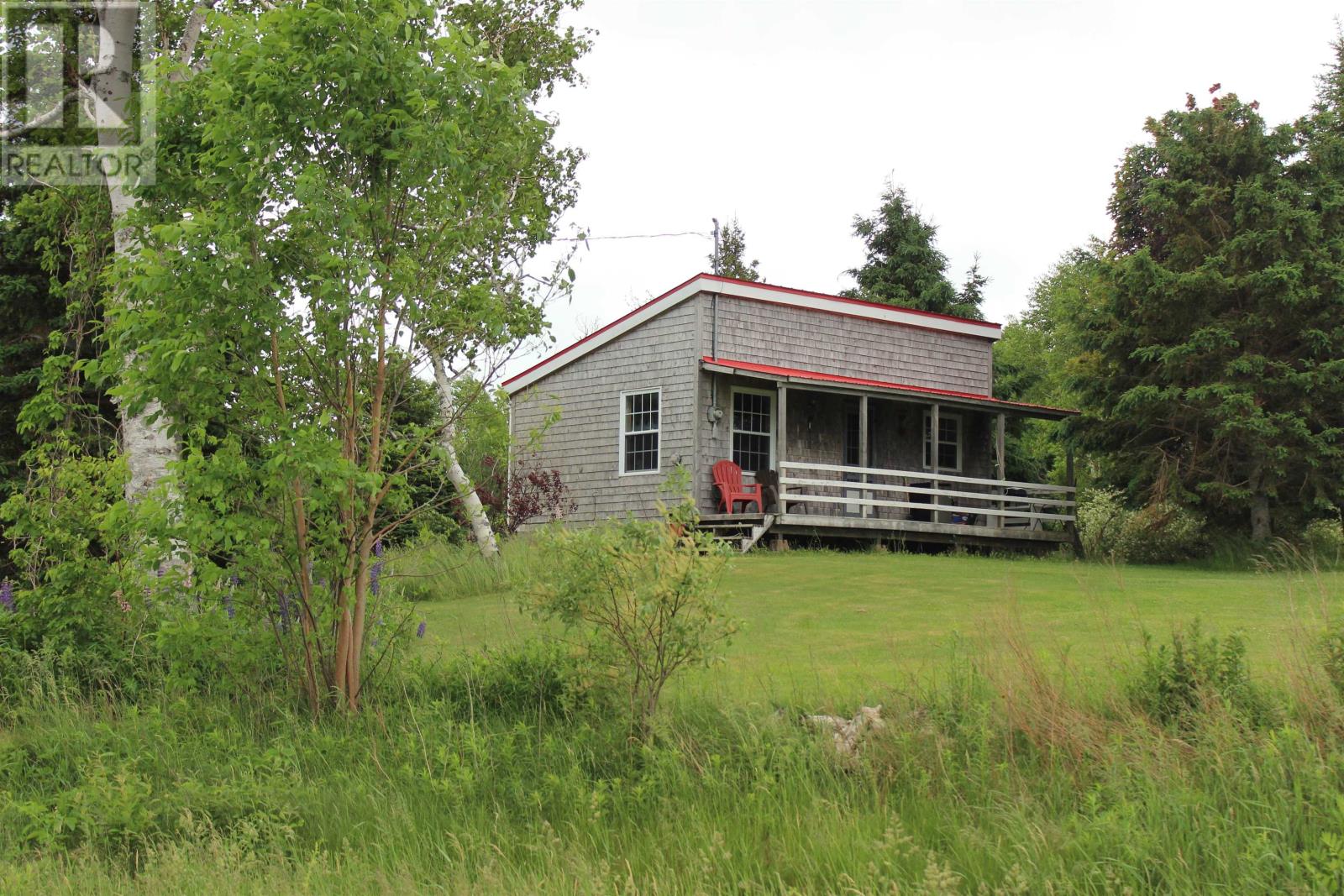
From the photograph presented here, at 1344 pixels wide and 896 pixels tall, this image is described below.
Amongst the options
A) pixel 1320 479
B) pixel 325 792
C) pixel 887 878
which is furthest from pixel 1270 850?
pixel 1320 479

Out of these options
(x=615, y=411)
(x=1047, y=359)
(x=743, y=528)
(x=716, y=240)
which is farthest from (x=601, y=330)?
(x=1047, y=359)

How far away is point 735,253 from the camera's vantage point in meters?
44.1

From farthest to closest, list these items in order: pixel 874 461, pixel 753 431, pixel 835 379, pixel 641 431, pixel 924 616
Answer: pixel 874 461, pixel 641 431, pixel 753 431, pixel 835 379, pixel 924 616

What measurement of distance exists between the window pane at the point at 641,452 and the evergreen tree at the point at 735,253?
24.3m

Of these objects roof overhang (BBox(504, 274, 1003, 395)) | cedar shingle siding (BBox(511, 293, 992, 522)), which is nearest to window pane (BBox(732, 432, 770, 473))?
cedar shingle siding (BBox(511, 293, 992, 522))

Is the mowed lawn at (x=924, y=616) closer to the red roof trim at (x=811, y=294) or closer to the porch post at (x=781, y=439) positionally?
the porch post at (x=781, y=439)

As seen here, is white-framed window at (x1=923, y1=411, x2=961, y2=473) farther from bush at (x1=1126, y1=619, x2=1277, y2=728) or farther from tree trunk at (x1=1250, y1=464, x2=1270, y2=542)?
bush at (x1=1126, y1=619, x2=1277, y2=728)

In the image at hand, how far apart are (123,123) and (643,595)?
26.2 ft

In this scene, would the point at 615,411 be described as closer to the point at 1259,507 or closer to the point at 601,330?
the point at 601,330

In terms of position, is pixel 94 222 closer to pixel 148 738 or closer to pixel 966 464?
pixel 148 738

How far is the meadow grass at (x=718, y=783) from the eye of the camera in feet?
15.5

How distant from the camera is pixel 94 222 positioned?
11.9 m

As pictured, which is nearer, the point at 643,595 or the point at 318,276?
the point at 643,595

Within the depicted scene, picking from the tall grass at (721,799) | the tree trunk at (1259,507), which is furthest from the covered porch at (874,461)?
the tall grass at (721,799)
